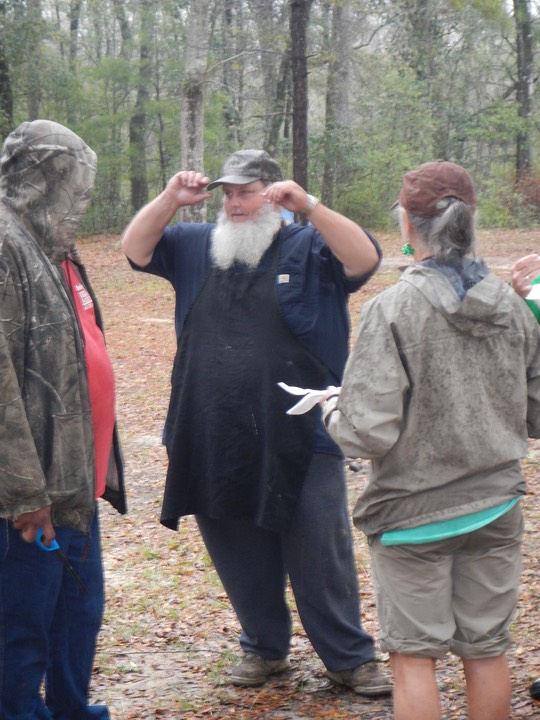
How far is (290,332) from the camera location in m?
3.55

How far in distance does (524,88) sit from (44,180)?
2628cm

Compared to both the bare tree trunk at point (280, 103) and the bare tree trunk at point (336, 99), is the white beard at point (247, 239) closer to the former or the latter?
the bare tree trunk at point (336, 99)

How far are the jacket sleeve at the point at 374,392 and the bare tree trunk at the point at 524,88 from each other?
2458cm

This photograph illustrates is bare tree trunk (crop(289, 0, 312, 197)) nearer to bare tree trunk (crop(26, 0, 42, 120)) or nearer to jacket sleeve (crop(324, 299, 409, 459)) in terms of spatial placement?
jacket sleeve (crop(324, 299, 409, 459))

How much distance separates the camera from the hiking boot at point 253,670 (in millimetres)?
3943

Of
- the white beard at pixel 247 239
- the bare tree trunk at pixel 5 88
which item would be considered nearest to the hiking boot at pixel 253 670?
the white beard at pixel 247 239

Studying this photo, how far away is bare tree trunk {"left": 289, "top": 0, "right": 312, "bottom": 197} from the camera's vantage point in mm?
11031

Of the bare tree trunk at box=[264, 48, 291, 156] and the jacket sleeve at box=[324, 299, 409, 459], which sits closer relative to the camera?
the jacket sleeve at box=[324, 299, 409, 459]

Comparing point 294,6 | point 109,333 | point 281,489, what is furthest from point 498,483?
point 109,333

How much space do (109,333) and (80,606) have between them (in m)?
11.4

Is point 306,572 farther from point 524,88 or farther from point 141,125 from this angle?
point 141,125

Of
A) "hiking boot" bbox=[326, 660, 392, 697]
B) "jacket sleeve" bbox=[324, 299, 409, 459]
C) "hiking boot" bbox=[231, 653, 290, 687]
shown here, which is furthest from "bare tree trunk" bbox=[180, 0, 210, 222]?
"jacket sleeve" bbox=[324, 299, 409, 459]

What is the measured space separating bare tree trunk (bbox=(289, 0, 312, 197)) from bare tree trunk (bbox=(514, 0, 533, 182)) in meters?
15.5

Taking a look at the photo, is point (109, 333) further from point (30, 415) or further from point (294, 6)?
point (30, 415)
